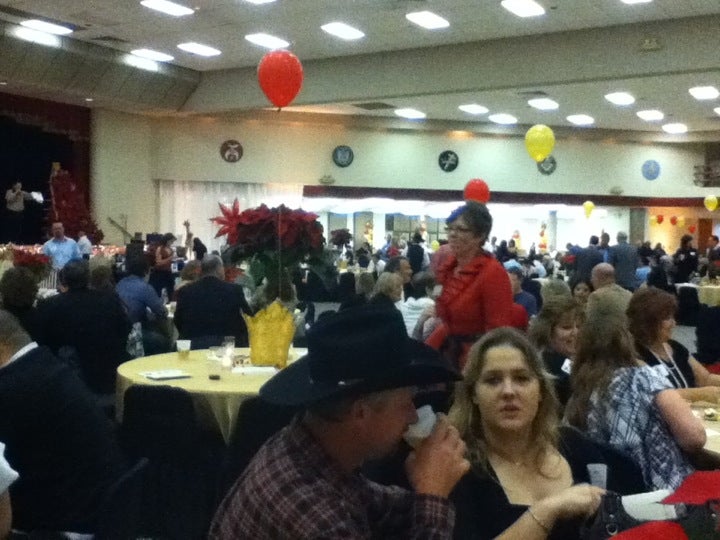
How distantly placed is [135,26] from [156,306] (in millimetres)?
6804

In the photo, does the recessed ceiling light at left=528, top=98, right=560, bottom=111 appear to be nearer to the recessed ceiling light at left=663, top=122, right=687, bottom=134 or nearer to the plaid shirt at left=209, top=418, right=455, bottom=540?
the recessed ceiling light at left=663, top=122, right=687, bottom=134

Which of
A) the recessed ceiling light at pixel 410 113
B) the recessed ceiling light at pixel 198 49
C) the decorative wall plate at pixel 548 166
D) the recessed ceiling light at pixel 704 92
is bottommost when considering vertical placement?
the decorative wall plate at pixel 548 166

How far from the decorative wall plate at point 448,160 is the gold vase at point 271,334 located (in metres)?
16.4

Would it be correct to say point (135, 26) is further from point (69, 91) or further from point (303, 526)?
point (303, 526)

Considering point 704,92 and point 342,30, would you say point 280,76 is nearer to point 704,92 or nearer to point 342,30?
point 342,30

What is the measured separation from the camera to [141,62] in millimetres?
15156

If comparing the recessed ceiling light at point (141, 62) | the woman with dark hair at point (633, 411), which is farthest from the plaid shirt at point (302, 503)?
the recessed ceiling light at point (141, 62)

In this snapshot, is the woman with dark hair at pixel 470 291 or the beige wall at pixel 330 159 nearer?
the woman with dark hair at pixel 470 291

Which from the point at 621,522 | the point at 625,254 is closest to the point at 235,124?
the point at 625,254

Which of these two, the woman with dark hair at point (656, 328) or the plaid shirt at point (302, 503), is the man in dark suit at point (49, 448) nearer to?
the plaid shirt at point (302, 503)

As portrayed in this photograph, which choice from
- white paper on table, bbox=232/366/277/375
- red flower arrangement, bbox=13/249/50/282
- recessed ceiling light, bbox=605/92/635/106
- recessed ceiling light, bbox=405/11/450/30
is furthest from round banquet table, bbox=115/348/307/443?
recessed ceiling light, bbox=605/92/635/106

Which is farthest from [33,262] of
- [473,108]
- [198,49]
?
[473,108]

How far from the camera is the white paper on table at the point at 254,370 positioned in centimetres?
504

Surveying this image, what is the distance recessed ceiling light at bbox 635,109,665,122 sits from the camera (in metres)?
19.0
